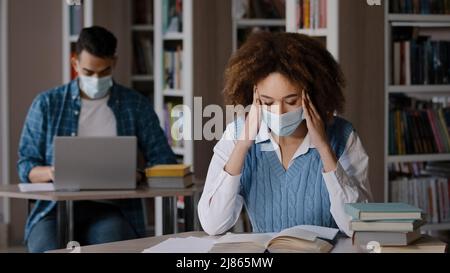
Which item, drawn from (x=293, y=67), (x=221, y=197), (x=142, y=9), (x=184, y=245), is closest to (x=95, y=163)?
(x=221, y=197)

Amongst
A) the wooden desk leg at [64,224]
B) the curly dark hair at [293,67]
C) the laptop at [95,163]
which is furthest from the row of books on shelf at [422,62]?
the wooden desk leg at [64,224]

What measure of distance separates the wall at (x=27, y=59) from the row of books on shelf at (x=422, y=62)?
7.99ft

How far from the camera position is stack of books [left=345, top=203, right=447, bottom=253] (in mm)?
2170

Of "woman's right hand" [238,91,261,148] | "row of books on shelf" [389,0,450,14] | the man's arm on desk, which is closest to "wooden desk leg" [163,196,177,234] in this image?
the man's arm on desk

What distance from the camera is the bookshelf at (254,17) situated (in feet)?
17.1

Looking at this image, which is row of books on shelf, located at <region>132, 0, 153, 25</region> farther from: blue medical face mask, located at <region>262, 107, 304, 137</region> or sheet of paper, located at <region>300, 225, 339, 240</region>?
sheet of paper, located at <region>300, 225, 339, 240</region>

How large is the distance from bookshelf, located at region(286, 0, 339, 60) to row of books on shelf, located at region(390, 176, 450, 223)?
804 mm

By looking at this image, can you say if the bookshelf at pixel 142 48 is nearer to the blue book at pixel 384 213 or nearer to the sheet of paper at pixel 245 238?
the sheet of paper at pixel 245 238

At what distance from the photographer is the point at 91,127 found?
3816 millimetres

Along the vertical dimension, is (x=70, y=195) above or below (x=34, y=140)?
below

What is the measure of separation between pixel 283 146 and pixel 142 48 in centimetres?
381

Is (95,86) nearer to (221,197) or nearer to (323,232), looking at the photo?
(221,197)
